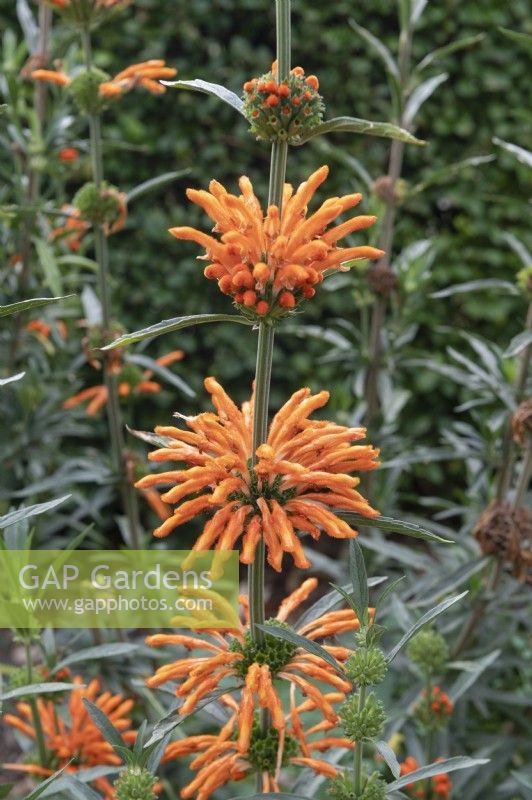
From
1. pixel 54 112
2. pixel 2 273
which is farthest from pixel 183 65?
pixel 2 273

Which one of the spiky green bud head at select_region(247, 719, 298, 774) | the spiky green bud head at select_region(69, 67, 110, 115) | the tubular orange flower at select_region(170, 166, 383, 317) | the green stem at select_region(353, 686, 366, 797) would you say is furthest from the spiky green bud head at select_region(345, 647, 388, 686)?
the spiky green bud head at select_region(69, 67, 110, 115)

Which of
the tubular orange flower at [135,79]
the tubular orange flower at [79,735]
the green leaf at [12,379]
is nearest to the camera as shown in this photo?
the green leaf at [12,379]

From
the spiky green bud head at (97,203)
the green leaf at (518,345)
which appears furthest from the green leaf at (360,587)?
the spiky green bud head at (97,203)

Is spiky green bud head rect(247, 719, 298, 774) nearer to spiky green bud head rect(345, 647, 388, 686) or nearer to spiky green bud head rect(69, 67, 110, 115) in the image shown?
spiky green bud head rect(345, 647, 388, 686)

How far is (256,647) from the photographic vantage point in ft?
4.53

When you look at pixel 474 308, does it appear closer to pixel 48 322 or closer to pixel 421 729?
pixel 48 322

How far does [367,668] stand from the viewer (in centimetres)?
125

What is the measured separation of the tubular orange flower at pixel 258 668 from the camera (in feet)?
4.20

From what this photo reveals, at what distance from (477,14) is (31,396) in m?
2.80

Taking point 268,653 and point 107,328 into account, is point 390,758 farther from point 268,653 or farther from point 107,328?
point 107,328

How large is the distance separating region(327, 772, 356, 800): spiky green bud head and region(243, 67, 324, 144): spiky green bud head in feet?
3.09

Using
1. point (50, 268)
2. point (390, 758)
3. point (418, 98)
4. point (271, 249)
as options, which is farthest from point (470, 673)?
point (418, 98)

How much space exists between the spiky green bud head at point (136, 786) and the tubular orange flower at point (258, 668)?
112 millimetres

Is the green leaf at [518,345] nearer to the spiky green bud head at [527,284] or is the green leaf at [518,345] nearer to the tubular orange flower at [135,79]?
the spiky green bud head at [527,284]
